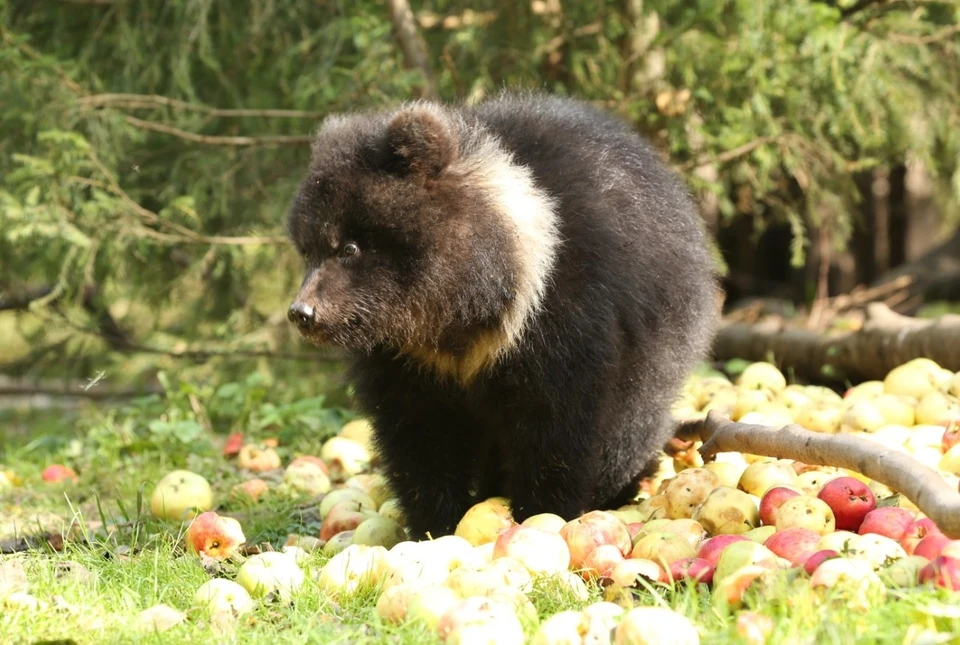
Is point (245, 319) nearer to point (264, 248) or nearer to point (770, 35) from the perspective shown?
point (264, 248)

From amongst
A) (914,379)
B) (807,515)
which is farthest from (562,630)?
(914,379)

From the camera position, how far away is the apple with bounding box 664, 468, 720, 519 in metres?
4.39

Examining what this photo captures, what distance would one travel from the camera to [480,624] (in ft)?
9.63

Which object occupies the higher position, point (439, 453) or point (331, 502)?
point (439, 453)

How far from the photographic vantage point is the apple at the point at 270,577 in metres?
3.68

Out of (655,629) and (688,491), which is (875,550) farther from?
(688,491)

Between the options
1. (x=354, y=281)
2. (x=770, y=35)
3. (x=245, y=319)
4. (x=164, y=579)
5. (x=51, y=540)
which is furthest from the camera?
(x=245, y=319)

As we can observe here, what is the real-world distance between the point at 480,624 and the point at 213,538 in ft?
5.59

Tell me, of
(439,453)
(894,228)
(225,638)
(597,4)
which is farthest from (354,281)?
(894,228)

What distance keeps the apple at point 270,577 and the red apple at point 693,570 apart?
4.21ft

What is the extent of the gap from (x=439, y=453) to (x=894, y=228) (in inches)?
455

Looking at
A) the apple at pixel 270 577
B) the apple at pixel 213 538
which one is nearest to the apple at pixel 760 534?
the apple at pixel 270 577

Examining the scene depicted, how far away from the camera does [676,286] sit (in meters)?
4.76

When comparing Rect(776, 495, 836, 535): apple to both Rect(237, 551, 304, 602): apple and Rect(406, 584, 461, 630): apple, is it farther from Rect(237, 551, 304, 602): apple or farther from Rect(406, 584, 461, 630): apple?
Rect(237, 551, 304, 602): apple
